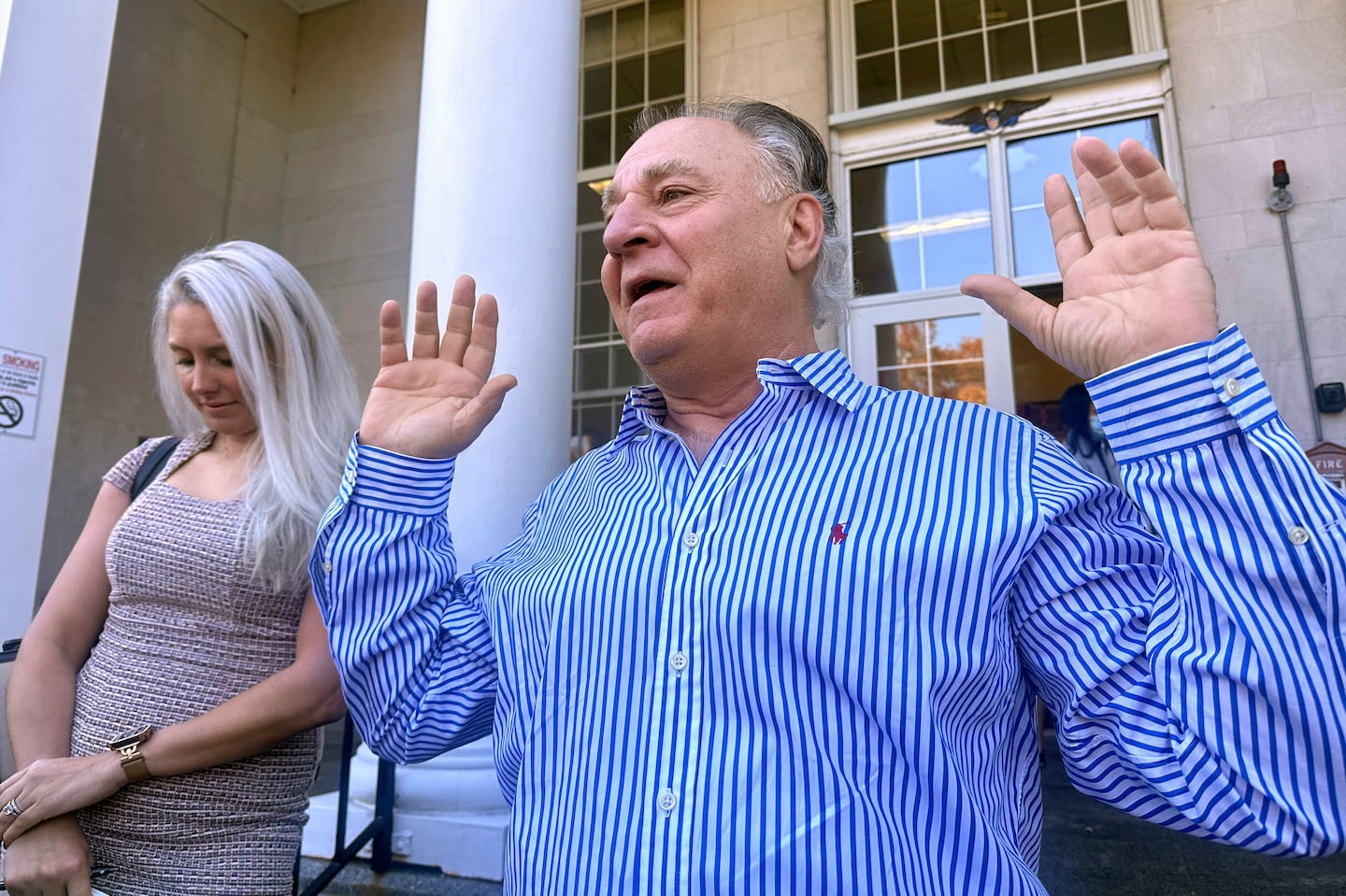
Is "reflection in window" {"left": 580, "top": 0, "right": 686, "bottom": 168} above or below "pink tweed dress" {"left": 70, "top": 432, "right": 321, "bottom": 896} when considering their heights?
above

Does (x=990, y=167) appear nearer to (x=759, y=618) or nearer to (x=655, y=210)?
(x=655, y=210)

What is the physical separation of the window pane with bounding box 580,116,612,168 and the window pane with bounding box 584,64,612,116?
11cm

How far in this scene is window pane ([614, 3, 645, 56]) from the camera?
6887 millimetres

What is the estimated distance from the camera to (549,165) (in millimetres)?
2496

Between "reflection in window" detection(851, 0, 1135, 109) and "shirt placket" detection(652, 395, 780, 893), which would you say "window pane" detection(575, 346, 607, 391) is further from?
"shirt placket" detection(652, 395, 780, 893)

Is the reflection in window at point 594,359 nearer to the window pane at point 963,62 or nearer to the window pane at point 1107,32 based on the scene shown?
the window pane at point 963,62

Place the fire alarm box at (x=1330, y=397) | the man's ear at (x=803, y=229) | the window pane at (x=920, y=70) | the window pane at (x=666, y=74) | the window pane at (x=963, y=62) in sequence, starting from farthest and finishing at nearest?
the window pane at (x=666, y=74), the window pane at (x=920, y=70), the window pane at (x=963, y=62), the fire alarm box at (x=1330, y=397), the man's ear at (x=803, y=229)

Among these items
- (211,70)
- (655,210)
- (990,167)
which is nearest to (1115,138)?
(990,167)

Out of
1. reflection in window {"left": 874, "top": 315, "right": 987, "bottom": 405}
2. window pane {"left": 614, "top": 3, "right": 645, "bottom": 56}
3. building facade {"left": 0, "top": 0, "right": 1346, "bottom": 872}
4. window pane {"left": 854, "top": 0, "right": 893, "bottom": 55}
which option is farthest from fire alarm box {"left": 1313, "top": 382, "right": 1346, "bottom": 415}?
window pane {"left": 614, "top": 3, "right": 645, "bottom": 56}

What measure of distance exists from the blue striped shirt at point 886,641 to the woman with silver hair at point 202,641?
0.27m

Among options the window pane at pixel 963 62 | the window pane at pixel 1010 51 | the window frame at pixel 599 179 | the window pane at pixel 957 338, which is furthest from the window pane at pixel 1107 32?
the window frame at pixel 599 179

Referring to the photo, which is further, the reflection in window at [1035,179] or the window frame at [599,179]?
the window frame at [599,179]

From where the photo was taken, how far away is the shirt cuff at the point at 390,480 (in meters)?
1.32

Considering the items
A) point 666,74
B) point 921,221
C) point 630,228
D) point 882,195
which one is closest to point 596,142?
point 666,74
